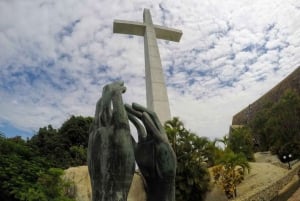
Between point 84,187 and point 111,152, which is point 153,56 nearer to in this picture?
point 84,187

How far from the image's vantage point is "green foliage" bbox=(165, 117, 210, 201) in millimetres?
14773

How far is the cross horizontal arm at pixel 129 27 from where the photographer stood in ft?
45.7

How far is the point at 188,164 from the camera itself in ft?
49.0

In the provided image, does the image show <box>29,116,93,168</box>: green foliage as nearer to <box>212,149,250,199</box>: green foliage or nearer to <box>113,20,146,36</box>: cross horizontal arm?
<box>212,149,250,199</box>: green foliage

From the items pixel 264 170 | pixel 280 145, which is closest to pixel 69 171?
pixel 264 170

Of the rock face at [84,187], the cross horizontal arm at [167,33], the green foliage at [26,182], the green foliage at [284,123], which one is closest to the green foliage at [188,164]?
the rock face at [84,187]

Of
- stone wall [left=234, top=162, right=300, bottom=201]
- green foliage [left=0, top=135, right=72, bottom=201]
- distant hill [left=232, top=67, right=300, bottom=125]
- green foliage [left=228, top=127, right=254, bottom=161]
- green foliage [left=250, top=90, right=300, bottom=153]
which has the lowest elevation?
stone wall [left=234, top=162, right=300, bottom=201]

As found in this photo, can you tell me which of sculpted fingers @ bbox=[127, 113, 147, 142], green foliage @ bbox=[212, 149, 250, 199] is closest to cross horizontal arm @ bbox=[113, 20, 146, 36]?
green foliage @ bbox=[212, 149, 250, 199]

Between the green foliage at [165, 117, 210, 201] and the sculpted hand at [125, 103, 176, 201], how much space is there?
373 inches

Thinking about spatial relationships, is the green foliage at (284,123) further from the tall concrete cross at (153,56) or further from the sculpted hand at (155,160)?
the sculpted hand at (155,160)

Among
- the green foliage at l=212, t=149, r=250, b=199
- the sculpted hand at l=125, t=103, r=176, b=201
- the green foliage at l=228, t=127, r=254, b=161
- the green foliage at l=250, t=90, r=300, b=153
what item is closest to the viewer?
the sculpted hand at l=125, t=103, r=176, b=201

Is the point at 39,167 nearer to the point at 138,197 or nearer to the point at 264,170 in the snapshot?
the point at 138,197

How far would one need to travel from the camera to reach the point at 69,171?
1583cm

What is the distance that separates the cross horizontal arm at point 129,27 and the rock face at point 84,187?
20.9ft
